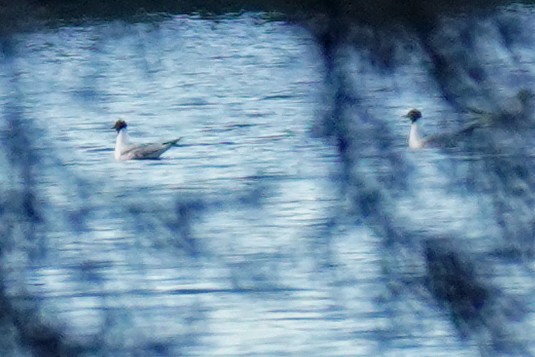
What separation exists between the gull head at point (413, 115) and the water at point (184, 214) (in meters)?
0.03

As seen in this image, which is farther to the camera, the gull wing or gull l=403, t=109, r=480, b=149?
the gull wing

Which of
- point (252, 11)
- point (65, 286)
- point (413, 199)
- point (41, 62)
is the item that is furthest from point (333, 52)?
point (65, 286)

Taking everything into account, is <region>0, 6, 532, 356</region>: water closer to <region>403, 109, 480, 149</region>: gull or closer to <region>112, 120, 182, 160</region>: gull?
<region>403, 109, 480, 149</region>: gull

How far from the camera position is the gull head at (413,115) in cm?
212

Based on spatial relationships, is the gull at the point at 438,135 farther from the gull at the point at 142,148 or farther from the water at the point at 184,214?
the gull at the point at 142,148

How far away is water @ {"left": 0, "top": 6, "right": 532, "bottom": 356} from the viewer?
198 centimetres

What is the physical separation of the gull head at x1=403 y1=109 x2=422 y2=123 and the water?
0.03 metres

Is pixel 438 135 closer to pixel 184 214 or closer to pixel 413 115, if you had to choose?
pixel 413 115

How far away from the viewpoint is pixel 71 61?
2.01 meters

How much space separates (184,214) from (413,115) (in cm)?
56

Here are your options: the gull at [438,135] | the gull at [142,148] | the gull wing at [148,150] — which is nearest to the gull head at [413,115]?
the gull at [438,135]

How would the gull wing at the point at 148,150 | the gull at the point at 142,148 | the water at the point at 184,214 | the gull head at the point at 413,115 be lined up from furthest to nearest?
the gull wing at the point at 148,150 < the gull at the point at 142,148 < the gull head at the point at 413,115 < the water at the point at 184,214

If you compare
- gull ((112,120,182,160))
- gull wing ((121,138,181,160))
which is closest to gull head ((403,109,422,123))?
gull ((112,120,182,160))

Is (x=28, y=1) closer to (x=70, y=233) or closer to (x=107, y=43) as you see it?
(x=107, y=43)
